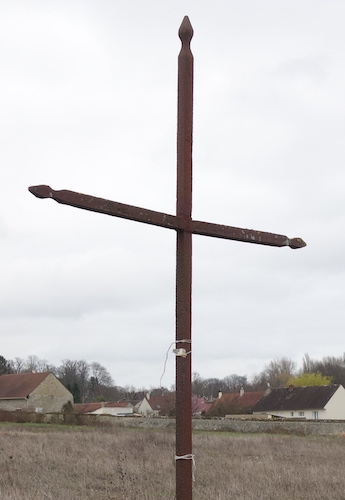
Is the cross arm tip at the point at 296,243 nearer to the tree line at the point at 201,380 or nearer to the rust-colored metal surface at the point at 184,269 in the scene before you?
the rust-colored metal surface at the point at 184,269

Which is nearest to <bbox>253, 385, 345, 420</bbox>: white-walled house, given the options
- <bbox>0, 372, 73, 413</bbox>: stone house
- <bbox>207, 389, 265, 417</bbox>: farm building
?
<bbox>207, 389, 265, 417</bbox>: farm building

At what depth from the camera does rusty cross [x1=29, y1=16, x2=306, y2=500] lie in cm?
401

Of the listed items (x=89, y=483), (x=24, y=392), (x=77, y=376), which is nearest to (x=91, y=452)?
(x=89, y=483)

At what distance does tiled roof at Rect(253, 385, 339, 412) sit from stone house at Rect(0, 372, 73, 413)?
1908 cm

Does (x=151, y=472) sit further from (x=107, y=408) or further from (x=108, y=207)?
(x=107, y=408)

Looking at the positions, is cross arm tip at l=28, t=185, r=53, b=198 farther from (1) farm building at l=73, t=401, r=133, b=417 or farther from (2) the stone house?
(1) farm building at l=73, t=401, r=133, b=417

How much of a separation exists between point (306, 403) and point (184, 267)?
58769 mm

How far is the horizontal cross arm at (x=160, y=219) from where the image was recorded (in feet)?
12.2

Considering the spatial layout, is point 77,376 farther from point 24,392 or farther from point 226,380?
point 24,392

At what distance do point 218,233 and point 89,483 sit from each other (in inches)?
286

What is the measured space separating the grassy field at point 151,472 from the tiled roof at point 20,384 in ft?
141

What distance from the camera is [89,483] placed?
34.4 feet

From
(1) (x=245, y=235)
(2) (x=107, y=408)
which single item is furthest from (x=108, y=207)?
(2) (x=107, y=408)

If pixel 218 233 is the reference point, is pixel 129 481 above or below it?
below
